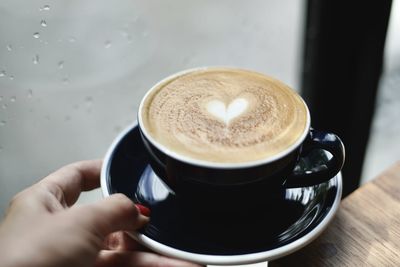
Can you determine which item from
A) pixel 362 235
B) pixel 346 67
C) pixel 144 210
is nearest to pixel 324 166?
pixel 362 235

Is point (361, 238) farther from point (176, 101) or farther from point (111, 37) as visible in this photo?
point (111, 37)

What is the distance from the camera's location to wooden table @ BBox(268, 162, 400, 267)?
21.1 inches

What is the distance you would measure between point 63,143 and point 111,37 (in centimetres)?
22

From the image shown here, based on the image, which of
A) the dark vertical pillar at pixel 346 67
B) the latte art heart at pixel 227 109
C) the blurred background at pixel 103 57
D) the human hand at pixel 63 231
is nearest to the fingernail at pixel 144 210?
the human hand at pixel 63 231

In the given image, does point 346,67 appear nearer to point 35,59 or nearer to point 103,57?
point 103,57

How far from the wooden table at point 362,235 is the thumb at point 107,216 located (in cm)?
18

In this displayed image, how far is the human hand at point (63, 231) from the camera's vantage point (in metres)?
0.43

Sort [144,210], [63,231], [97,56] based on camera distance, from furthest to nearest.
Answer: [97,56] → [144,210] → [63,231]

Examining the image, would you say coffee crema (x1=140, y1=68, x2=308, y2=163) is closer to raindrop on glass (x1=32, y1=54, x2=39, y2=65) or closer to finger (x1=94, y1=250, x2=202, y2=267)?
finger (x1=94, y1=250, x2=202, y2=267)

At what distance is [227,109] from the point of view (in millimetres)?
591

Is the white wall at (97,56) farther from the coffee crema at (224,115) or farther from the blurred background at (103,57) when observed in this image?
the coffee crema at (224,115)

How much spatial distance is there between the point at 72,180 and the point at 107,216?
5.7 inches

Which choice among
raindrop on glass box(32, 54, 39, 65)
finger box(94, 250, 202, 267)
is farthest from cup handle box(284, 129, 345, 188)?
raindrop on glass box(32, 54, 39, 65)

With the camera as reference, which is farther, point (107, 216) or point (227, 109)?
point (227, 109)
